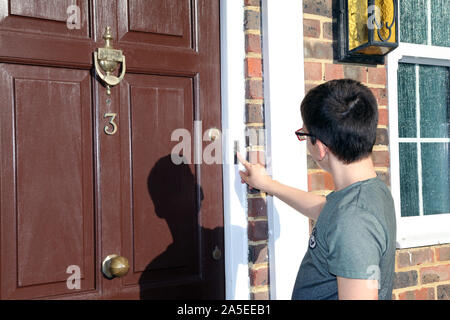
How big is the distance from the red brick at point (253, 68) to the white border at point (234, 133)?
0.10 feet

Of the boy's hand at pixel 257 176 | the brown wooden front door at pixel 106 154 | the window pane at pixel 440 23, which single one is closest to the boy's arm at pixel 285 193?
the boy's hand at pixel 257 176

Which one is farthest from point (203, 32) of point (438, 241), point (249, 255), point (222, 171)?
point (438, 241)

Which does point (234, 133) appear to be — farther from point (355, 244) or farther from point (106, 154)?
point (355, 244)

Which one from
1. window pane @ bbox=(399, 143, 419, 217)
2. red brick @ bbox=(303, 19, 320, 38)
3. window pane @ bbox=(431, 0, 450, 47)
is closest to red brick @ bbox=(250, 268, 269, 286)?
window pane @ bbox=(399, 143, 419, 217)

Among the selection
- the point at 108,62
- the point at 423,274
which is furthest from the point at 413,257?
the point at 108,62

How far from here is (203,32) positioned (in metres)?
2.13

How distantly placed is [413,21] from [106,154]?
1.95m

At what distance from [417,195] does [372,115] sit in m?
1.42

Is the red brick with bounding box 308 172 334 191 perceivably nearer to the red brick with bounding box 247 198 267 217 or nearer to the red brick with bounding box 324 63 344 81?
the red brick with bounding box 247 198 267 217

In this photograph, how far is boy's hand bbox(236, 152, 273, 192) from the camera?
6.35 feet

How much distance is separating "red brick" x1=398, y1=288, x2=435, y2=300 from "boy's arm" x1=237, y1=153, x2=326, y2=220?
0.88 metres

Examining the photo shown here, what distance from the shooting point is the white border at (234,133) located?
212 cm

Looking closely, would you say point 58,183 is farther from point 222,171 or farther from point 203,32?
point 203,32

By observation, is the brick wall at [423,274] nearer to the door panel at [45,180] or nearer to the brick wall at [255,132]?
the brick wall at [255,132]
